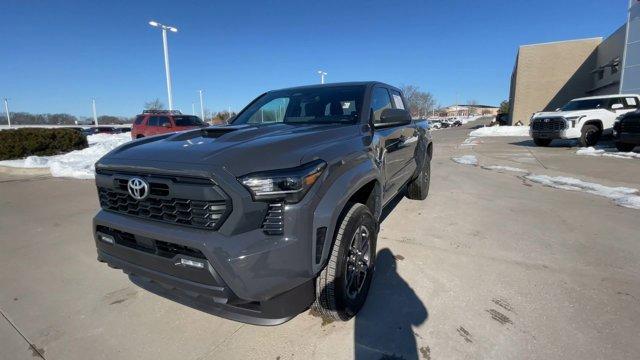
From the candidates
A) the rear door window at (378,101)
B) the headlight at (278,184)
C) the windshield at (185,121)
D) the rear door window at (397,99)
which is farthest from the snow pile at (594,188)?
the windshield at (185,121)

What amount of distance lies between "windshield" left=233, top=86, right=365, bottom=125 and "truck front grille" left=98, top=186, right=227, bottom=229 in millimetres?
1557

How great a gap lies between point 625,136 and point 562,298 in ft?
37.0

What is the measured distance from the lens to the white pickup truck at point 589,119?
13102 millimetres

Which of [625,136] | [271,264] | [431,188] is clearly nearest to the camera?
[271,264]

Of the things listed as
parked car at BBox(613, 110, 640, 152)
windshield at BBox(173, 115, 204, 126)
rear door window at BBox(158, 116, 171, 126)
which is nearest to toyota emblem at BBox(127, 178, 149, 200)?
parked car at BBox(613, 110, 640, 152)

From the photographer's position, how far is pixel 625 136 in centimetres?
1101

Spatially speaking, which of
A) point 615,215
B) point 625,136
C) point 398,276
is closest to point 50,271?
point 398,276

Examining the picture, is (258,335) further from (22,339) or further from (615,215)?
(615,215)

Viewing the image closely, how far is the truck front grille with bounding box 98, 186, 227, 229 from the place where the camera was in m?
1.95

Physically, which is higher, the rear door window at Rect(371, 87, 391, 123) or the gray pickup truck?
the rear door window at Rect(371, 87, 391, 123)

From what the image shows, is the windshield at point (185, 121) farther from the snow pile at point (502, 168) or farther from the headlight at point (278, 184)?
the headlight at point (278, 184)

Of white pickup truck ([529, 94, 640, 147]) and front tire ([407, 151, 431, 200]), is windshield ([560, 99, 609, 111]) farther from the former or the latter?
front tire ([407, 151, 431, 200])

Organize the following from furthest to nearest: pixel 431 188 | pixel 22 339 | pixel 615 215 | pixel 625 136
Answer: pixel 625 136 < pixel 431 188 < pixel 615 215 < pixel 22 339

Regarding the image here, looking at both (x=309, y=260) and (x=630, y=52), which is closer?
(x=309, y=260)
